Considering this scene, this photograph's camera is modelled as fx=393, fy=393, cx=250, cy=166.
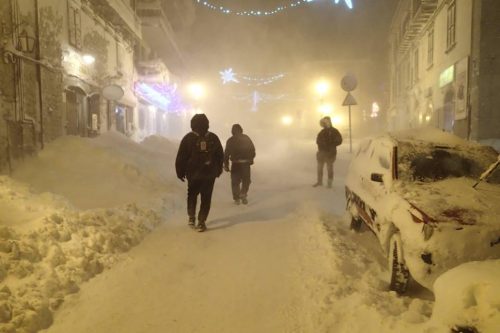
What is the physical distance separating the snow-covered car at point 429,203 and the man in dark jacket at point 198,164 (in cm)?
262

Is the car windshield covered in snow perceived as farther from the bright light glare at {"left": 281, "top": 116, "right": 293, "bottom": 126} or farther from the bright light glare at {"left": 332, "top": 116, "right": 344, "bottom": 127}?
the bright light glare at {"left": 281, "top": 116, "right": 293, "bottom": 126}

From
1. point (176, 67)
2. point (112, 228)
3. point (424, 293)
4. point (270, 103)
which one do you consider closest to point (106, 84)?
point (112, 228)

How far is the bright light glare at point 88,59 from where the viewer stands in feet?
48.7

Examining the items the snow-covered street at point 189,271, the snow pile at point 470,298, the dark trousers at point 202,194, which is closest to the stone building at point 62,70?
the snow-covered street at point 189,271

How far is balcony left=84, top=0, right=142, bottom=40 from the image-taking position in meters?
16.5

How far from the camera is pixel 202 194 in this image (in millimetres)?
6977

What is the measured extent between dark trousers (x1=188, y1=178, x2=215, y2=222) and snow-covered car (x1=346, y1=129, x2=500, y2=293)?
258cm

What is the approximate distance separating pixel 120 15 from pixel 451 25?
15577 mm

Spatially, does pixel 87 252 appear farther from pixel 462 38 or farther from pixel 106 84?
pixel 462 38

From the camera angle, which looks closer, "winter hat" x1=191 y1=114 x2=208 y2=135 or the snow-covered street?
the snow-covered street

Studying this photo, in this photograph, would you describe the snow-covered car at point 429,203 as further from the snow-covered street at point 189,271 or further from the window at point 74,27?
the window at point 74,27

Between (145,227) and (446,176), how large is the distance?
4.77m

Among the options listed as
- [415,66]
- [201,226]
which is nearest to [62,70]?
[201,226]

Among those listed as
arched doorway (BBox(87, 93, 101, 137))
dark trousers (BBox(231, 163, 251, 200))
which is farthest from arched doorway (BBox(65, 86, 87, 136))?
dark trousers (BBox(231, 163, 251, 200))
